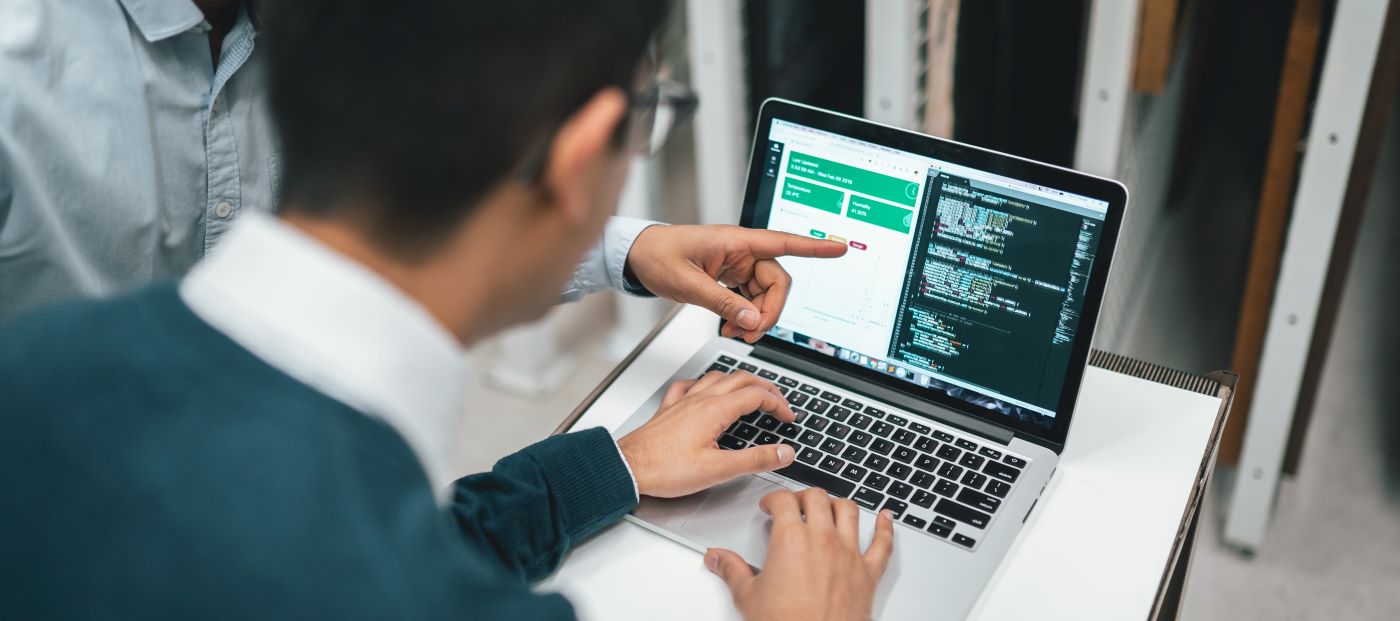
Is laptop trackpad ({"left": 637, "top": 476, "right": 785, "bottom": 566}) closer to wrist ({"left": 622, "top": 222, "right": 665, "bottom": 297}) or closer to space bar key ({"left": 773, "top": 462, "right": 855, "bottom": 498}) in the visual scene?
space bar key ({"left": 773, "top": 462, "right": 855, "bottom": 498})

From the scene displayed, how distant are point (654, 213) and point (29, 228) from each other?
108cm

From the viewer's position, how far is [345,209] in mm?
492

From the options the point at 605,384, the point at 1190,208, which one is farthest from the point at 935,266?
the point at 1190,208

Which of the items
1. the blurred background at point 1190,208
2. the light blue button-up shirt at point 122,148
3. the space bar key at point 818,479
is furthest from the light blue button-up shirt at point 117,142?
the blurred background at point 1190,208

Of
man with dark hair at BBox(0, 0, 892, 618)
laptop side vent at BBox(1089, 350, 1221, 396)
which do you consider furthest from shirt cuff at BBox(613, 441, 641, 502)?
laptop side vent at BBox(1089, 350, 1221, 396)

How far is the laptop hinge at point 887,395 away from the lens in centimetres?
86

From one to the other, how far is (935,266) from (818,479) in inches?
7.1

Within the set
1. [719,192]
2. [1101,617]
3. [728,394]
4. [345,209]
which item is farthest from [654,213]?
[345,209]

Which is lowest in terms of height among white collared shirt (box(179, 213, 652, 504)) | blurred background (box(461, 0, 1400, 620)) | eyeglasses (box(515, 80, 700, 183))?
blurred background (box(461, 0, 1400, 620))

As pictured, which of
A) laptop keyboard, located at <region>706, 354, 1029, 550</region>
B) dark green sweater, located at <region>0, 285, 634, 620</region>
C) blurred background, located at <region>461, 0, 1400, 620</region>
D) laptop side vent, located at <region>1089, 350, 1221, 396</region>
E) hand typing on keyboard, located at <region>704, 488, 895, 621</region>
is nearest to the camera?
dark green sweater, located at <region>0, 285, 634, 620</region>

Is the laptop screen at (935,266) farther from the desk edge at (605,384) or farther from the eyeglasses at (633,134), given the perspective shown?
the eyeglasses at (633,134)

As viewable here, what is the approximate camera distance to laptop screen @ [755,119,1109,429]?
2.64 ft

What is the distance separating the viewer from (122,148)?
88 centimetres

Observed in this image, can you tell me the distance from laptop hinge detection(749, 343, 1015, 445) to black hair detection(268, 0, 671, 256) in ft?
1.52
